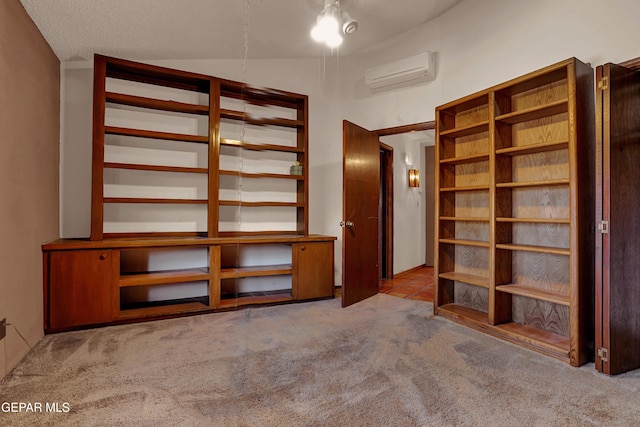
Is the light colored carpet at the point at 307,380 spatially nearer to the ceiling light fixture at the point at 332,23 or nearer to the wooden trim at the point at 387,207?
the wooden trim at the point at 387,207

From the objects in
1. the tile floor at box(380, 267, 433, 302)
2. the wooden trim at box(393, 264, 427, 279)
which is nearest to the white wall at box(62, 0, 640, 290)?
the tile floor at box(380, 267, 433, 302)

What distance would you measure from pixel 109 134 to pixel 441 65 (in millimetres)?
3303

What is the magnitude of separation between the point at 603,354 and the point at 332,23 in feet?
10.0

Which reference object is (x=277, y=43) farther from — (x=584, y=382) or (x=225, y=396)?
(x=584, y=382)

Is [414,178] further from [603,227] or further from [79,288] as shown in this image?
[79,288]

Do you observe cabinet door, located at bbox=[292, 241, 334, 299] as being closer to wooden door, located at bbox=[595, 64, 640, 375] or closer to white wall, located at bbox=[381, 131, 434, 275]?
white wall, located at bbox=[381, 131, 434, 275]

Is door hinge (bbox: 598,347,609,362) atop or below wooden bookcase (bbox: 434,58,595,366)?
below

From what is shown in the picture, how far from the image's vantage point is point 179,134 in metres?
3.06

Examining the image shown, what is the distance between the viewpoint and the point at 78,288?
8.13 ft

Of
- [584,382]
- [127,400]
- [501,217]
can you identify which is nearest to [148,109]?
[127,400]

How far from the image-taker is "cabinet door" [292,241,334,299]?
3307mm

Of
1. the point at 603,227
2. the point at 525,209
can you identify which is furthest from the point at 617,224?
the point at 525,209

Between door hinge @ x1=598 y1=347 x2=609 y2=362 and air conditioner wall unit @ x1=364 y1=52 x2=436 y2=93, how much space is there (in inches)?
104

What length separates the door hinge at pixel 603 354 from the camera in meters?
1.84
